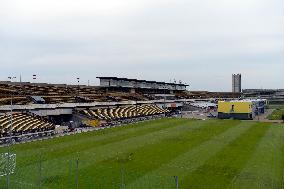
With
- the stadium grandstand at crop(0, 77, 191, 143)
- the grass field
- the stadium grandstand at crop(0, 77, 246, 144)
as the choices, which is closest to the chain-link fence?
the grass field

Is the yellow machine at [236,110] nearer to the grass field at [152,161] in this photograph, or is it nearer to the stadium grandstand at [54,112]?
the stadium grandstand at [54,112]

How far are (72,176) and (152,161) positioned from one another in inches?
439

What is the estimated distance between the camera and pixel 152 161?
4278 cm

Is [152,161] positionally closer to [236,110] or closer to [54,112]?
[54,112]

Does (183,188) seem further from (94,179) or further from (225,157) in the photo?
(225,157)

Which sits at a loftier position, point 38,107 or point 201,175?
point 38,107

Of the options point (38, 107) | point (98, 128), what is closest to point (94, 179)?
point (98, 128)

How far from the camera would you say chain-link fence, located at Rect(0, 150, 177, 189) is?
31.8 meters

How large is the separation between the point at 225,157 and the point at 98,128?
125ft

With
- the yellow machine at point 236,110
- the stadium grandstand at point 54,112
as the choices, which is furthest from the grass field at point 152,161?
the yellow machine at point 236,110

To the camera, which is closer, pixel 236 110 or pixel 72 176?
pixel 72 176

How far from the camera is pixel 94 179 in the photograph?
112ft

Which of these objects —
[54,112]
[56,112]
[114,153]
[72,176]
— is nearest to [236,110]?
[56,112]

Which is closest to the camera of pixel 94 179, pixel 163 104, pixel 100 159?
pixel 94 179
